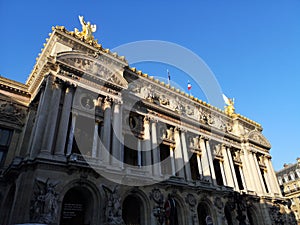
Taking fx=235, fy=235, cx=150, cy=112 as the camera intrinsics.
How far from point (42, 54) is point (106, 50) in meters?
6.30

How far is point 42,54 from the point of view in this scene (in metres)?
23.4

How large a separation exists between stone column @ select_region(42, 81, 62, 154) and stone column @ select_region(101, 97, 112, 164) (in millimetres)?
4135

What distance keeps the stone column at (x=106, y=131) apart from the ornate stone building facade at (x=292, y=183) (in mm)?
49162

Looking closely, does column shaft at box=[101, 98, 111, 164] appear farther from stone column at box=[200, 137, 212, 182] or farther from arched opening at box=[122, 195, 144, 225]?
stone column at box=[200, 137, 212, 182]

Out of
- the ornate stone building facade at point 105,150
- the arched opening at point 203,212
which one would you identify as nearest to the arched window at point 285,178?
the ornate stone building facade at point 105,150

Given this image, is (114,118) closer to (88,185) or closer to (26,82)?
(88,185)

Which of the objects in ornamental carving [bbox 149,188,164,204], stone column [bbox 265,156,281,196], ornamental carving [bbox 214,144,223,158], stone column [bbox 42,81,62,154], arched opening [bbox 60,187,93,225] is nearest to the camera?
arched opening [bbox 60,187,93,225]

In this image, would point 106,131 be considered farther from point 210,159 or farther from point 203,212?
point 210,159

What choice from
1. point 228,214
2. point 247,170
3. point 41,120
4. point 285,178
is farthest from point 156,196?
point 285,178

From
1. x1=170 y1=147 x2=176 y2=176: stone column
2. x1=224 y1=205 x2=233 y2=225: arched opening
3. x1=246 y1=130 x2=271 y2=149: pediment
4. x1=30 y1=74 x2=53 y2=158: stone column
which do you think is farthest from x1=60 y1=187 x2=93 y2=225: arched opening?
x1=246 y1=130 x2=271 y2=149: pediment

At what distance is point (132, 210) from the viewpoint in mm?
21078

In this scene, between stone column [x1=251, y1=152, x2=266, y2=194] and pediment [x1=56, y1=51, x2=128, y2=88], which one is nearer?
pediment [x1=56, y1=51, x2=128, y2=88]

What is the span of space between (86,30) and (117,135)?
39.7 feet

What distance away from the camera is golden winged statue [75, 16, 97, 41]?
79.2 feet
